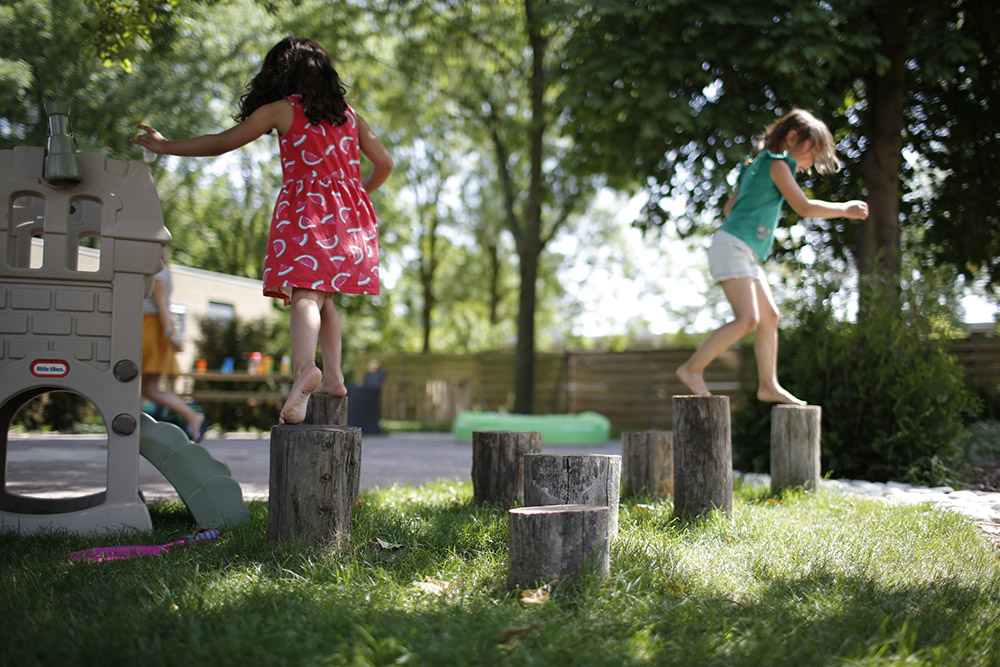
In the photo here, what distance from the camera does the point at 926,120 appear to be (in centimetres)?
995

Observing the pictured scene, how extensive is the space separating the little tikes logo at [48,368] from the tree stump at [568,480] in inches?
83.6

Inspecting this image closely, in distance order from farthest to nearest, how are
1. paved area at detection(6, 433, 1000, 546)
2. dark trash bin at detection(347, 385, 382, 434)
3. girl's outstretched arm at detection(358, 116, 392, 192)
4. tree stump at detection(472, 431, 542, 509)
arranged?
dark trash bin at detection(347, 385, 382, 434)
paved area at detection(6, 433, 1000, 546)
tree stump at detection(472, 431, 542, 509)
girl's outstretched arm at detection(358, 116, 392, 192)

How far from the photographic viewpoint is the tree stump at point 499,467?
163 inches

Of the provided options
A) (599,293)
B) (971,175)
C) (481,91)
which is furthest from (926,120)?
(599,293)

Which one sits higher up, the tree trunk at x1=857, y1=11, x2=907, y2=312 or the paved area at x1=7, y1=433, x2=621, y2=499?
the tree trunk at x1=857, y1=11, x2=907, y2=312

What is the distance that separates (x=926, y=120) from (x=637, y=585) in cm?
969

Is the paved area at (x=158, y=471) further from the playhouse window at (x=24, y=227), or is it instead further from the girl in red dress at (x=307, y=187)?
the girl in red dress at (x=307, y=187)

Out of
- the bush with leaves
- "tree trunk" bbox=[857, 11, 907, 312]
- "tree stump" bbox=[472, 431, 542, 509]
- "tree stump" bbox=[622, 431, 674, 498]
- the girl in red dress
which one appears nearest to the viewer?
the girl in red dress

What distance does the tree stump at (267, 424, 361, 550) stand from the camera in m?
2.86

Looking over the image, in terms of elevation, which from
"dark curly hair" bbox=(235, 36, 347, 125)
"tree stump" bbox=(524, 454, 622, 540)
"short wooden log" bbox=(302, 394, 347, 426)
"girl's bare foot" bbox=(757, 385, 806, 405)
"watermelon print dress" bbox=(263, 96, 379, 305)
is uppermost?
"dark curly hair" bbox=(235, 36, 347, 125)

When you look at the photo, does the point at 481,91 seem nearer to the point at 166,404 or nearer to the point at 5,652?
the point at 166,404

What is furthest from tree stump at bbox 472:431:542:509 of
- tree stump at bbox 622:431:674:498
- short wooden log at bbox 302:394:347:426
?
tree stump at bbox 622:431:674:498

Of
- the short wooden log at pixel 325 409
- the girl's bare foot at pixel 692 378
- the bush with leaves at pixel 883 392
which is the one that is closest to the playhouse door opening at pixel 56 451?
the short wooden log at pixel 325 409

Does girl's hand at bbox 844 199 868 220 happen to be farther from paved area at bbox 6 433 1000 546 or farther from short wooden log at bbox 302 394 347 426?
short wooden log at bbox 302 394 347 426
